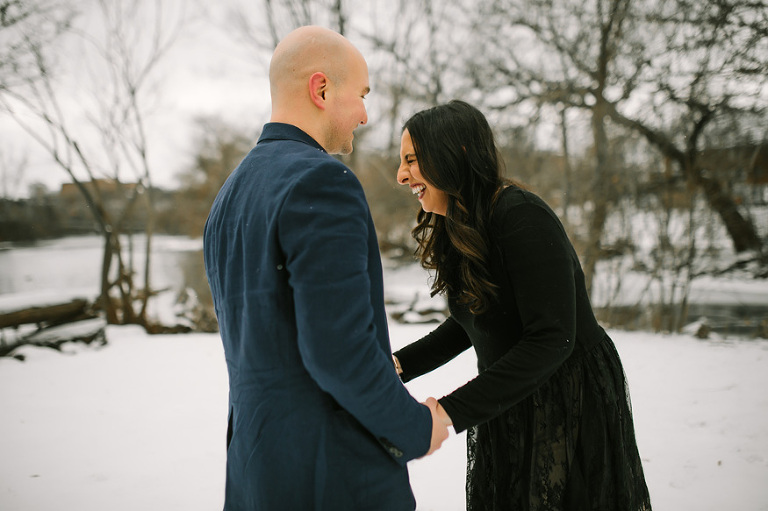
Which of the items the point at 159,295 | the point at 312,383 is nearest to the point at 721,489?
the point at 312,383

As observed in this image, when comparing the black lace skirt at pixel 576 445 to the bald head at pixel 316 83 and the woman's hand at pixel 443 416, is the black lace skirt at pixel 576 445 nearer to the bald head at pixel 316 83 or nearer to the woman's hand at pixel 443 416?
the woman's hand at pixel 443 416

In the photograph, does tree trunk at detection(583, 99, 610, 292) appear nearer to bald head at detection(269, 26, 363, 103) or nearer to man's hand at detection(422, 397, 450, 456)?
man's hand at detection(422, 397, 450, 456)

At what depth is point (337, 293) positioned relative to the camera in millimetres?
880

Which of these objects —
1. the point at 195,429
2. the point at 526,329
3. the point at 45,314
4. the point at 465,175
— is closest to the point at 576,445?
the point at 526,329

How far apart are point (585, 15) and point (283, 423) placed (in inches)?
356

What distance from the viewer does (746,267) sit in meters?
7.98

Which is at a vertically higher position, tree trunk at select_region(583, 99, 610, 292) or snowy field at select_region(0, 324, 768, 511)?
tree trunk at select_region(583, 99, 610, 292)

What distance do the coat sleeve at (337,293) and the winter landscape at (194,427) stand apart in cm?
212

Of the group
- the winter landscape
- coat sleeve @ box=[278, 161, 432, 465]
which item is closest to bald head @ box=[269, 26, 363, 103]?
coat sleeve @ box=[278, 161, 432, 465]

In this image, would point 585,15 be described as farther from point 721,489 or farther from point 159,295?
point 159,295

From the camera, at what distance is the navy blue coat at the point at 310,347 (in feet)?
2.91

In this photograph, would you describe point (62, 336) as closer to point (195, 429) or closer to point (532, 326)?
point (195, 429)

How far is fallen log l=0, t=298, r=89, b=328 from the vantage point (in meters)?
6.50

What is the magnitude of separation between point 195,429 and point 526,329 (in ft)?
11.6
